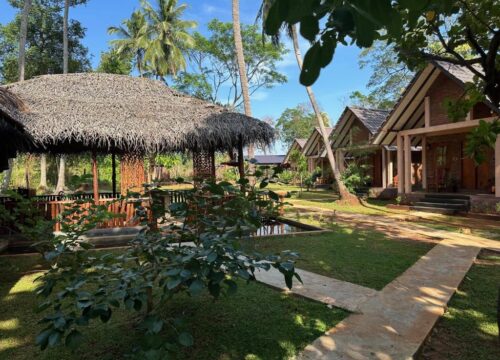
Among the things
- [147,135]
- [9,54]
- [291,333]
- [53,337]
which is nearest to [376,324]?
[291,333]

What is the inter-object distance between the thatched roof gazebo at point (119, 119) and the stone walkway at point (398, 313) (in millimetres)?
5588

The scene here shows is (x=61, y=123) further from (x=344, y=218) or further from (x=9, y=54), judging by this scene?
(x=9, y=54)

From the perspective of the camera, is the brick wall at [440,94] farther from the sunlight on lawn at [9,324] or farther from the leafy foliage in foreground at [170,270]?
the sunlight on lawn at [9,324]

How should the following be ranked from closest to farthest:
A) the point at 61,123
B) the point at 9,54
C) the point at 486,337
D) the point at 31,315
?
the point at 486,337 < the point at 31,315 < the point at 61,123 < the point at 9,54

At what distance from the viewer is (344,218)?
11688 millimetres

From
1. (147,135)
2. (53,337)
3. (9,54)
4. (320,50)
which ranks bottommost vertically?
(53,337)

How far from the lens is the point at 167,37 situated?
1170 inches

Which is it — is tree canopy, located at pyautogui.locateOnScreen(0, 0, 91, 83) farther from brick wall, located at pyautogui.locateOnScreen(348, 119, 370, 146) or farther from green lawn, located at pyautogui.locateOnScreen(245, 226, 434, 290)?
green lawn, located at pyautogui.locateOnScreen(245, 226, 434, 290)

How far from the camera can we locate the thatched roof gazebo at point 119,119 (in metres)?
7.88

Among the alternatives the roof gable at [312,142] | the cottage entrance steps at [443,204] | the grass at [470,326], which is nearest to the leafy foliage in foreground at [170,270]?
the grass at [470,326]

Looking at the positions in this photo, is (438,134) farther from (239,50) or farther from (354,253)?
(354,253)

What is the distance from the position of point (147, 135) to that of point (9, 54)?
23078mm

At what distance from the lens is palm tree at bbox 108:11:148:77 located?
29967mm

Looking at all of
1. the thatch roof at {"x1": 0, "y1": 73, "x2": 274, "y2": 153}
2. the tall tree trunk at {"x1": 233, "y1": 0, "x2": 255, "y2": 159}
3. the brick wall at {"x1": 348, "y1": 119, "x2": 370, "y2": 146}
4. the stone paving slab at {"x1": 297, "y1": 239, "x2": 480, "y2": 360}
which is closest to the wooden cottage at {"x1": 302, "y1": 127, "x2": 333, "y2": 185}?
the brick wall at {"x1": 348, "y1": 119, "x2": 370, "y2": 146}
